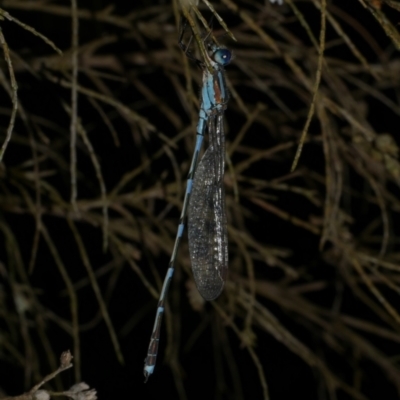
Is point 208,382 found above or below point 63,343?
below

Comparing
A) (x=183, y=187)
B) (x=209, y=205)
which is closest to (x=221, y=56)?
(x=209, y=205)

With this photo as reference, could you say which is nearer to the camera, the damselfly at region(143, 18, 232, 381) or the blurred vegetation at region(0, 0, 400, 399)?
the damselfly at region(143, 18, 232, 381)

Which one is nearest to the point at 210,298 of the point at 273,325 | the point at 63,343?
the point at 273,325

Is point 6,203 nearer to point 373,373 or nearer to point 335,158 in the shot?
point 335,158

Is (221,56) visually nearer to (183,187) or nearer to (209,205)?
(209,205)

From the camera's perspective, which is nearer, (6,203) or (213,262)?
(213,262)
